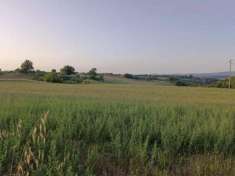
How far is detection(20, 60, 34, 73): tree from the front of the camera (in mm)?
106356

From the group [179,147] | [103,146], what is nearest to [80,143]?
[103,146]

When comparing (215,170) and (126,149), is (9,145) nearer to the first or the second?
(126,149)

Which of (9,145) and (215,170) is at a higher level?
(9,145)

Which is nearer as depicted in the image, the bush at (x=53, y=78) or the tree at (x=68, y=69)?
the bush at (x=53, y=78)

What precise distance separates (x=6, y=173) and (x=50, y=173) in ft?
3.46

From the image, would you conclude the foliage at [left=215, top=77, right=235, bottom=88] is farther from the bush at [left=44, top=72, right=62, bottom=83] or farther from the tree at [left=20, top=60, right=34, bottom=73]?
the tree at [left=20, top=60, right=34, bottom=73]

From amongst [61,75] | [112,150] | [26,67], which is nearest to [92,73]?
[61,75]

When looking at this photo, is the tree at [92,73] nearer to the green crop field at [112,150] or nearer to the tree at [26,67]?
the tree at [26,67]

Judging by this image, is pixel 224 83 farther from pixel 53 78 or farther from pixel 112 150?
pixel 112 150

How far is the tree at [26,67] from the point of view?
106 m

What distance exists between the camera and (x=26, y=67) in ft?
357

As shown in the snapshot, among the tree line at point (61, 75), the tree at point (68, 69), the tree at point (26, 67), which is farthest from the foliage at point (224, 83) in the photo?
the tree at point (26, 67)

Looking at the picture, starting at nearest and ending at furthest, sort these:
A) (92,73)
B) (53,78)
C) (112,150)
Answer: (112,150)
(53,78)
(92,73)

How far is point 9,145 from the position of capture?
211 inches
